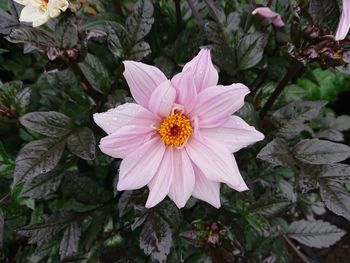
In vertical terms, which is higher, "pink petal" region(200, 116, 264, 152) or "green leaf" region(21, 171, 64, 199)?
"pink petal" region(200, 116, 264, 152)

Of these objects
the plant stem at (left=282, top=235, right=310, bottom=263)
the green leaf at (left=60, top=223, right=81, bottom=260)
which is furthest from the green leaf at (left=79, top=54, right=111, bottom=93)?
the plant stem at (left=282, top=235, right=310, bottom=263)

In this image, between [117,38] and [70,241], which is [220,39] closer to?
[117,38]

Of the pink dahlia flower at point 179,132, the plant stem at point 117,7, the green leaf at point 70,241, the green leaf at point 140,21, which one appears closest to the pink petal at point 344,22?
the pink dahlia flower at point 179,132

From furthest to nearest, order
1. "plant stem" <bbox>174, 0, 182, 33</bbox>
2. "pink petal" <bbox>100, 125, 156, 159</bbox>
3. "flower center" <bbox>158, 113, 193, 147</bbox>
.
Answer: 1. "plant stem" <bbox>174, 0, 182, 33</bbox>
2. "flower center" <bbox>158, 113, 193, 147</bbox>
3. "pink petal" <bbox>100, 125, 156, 159</bbox>

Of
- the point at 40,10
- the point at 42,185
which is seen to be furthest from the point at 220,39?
the point at 42,185

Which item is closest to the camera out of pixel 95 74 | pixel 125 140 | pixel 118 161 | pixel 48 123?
pixel 125 140

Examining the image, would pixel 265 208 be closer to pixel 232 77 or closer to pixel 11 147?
pixel 232 77

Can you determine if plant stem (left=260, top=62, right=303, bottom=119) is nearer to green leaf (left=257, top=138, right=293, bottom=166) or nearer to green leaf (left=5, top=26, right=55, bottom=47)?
green leaf (left=257, top=138, right=293, bottom=166)
